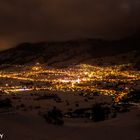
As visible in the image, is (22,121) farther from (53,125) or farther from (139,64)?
(139,64)

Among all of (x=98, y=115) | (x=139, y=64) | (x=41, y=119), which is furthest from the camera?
(x=139, y=64)

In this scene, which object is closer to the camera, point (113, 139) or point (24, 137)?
point (24, 137)

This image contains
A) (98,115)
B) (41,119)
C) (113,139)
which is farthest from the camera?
(98,115)

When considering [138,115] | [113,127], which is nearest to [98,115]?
[138,115]

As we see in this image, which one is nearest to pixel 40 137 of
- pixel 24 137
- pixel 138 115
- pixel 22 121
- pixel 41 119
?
pixel 24 137

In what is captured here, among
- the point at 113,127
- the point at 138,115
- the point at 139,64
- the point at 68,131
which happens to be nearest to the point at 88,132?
the point at 68,131

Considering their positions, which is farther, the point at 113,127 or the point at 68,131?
the point at 113,127

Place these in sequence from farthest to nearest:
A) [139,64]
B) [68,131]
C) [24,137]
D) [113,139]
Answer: [139,64], [68,131], [113,139], [24,137]

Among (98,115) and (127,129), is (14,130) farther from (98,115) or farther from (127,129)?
(98,115)

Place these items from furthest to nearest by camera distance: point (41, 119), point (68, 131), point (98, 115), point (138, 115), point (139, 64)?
1. point (139, 64)
2. point (98, 115)
3. point (138, 115)
4. point (41, 119)
5. point (68, 131)
